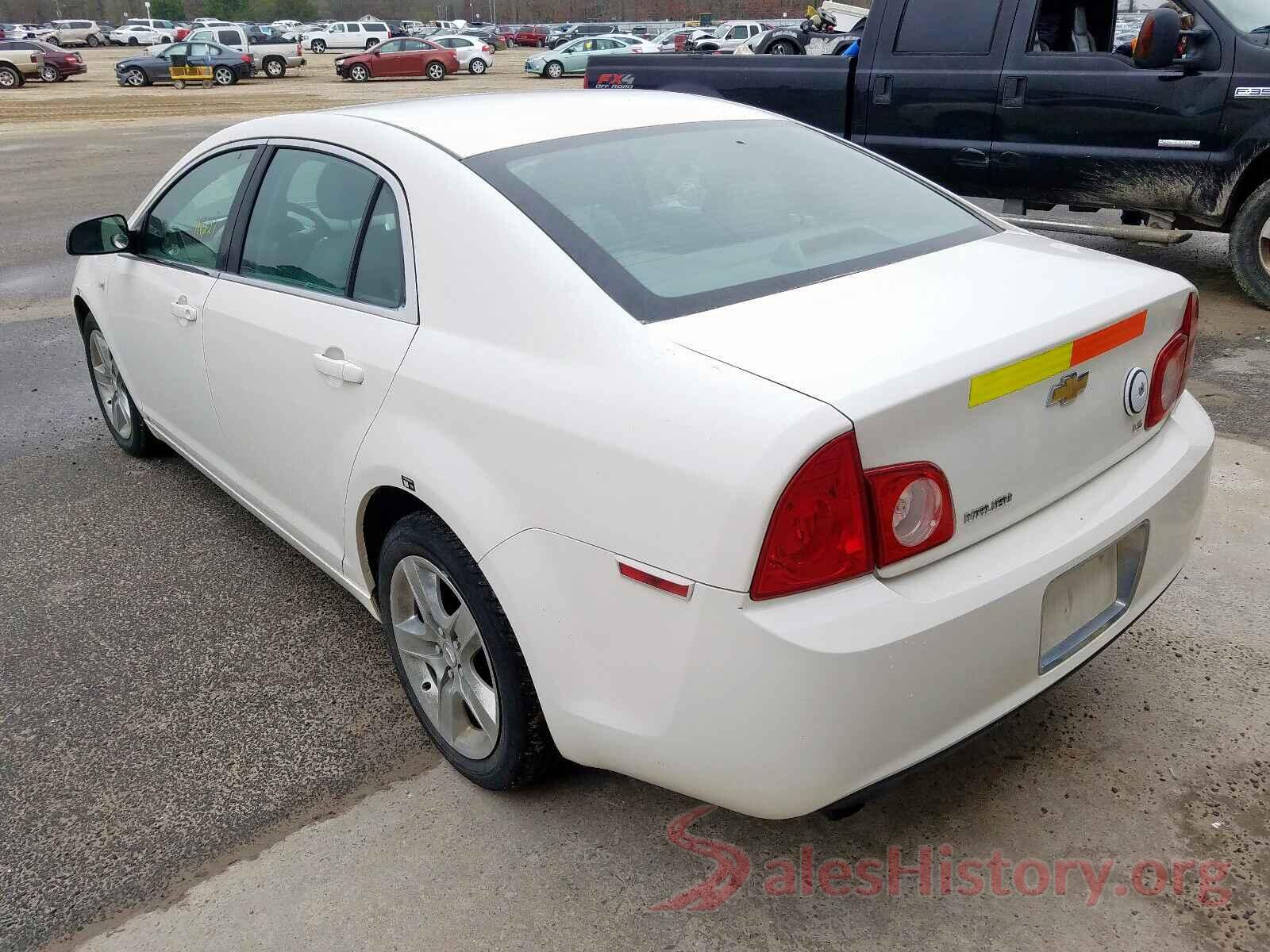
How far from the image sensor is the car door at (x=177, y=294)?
11.5 feet

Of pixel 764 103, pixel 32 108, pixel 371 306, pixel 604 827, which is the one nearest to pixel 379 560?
pixel 371 306

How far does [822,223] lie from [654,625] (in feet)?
4.15

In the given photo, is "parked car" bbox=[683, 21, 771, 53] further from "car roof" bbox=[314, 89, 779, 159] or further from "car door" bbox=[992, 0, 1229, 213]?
"car roof" bbox=[314, 89, 779, 159]

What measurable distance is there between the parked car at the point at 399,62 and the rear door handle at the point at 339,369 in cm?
3785

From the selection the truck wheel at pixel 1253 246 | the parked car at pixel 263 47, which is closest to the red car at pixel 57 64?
the parked car at pixel 263 47

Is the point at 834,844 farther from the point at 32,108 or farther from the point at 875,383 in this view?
the point at 32,108

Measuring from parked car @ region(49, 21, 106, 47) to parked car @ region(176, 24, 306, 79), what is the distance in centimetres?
2694

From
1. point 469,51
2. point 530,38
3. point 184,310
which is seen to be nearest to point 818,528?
point 184,310

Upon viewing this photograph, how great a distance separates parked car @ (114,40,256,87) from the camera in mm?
36688

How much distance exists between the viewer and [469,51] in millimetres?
40875

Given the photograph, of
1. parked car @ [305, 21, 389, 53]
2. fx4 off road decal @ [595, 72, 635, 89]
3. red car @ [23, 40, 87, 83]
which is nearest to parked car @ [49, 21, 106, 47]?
parked car @ [305, 21, 389, 53]

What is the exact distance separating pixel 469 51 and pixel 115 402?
130ft

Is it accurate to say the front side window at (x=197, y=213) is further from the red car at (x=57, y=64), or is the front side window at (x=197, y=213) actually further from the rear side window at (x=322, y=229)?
the red car at (x=57, y=64)

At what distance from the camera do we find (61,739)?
9.55 feet
